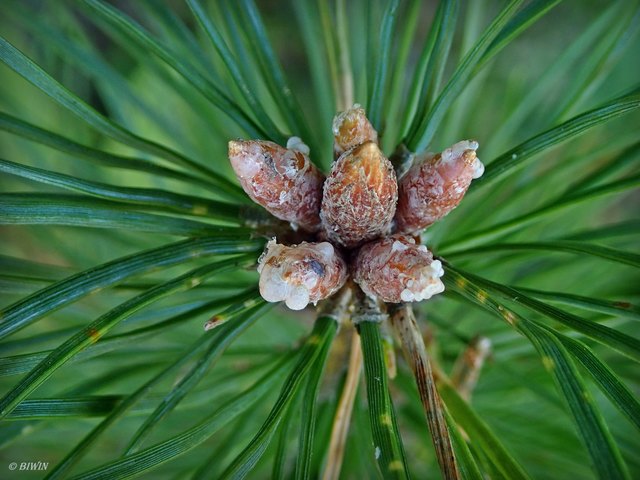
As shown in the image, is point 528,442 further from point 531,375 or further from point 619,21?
point 619,21

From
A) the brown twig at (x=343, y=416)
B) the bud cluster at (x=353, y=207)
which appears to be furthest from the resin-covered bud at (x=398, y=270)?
the brown twig at (x=343, y=416)

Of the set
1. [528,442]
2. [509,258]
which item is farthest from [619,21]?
[528,442]

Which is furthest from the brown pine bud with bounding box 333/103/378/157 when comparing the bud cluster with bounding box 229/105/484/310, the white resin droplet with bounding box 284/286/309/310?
the white resin droplet with bounding box 284/286/309/310

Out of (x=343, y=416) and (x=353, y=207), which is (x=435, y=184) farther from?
(x=343, y=416)

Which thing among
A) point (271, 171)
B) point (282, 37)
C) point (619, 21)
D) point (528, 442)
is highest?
point (282, 37)

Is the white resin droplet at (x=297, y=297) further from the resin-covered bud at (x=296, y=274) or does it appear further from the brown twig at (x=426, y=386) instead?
the brown twig at (x=426, y=386)

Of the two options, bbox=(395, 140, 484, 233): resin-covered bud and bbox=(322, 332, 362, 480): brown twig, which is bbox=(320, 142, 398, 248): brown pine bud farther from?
bbox=(322, 332, 362, 480): brown twig

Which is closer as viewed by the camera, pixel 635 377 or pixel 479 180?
pixel 479 180
